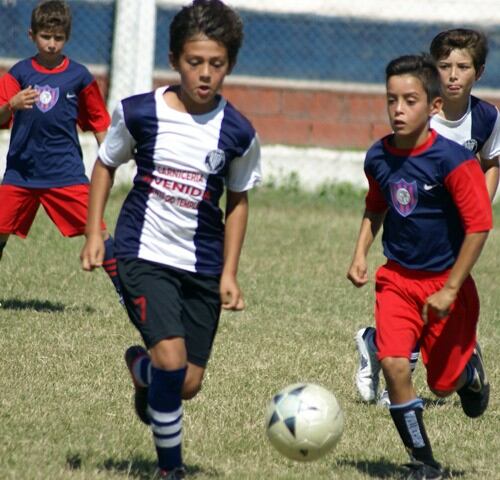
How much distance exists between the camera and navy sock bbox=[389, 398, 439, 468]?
4.88 m


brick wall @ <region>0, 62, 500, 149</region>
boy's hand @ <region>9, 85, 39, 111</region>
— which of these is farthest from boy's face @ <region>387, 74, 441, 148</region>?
brick wall @ <region>0, 62, 500, 149</region>

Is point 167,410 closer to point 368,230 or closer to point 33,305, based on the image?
point 368,230

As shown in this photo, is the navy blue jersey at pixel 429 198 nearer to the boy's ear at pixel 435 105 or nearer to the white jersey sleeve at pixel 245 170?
the boy's ear at pixel 435 105

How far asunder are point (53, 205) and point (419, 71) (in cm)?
351

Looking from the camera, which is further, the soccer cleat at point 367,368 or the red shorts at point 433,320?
the soccer cleat at point 367,368

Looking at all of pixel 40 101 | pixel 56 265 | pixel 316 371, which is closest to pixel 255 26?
pixel 56 265

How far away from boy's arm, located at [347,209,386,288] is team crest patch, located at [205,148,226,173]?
0.78 meters

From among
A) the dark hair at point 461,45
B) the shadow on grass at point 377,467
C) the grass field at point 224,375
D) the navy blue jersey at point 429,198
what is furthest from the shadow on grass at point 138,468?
the dark hair at point 461,45

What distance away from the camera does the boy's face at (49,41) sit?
7.83m

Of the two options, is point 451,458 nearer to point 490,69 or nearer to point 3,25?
point 3,25

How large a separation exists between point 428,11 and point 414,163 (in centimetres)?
935

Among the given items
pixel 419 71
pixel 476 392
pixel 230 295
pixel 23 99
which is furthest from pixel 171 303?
pixel 23 99

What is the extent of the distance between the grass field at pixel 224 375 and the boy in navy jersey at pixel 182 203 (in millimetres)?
513

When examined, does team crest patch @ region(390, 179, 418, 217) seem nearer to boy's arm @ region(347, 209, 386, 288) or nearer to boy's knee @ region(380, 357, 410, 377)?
boy's arm @ region(347, 209, 386, 288)
